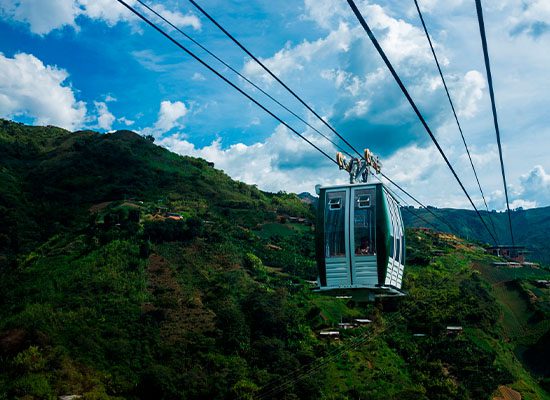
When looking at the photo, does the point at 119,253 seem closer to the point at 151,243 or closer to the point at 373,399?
the point at 151,243

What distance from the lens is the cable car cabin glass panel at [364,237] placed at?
1548 cm

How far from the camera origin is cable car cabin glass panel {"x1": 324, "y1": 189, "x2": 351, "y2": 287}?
15750mm

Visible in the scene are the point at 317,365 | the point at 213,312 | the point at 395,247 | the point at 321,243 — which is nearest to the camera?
the point at 321,243

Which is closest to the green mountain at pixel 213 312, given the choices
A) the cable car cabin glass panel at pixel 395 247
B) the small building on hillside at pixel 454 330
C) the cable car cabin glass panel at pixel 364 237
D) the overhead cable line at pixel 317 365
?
the overhead cable line at pixel 317 365

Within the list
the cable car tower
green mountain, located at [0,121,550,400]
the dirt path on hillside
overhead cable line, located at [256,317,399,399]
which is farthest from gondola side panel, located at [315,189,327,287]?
the dirt path on hillside

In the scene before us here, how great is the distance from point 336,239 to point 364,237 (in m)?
0.85

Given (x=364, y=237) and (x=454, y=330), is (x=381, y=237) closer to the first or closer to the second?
(x=364, y=237)

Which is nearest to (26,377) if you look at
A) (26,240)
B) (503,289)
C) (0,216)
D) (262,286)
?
(262,286)

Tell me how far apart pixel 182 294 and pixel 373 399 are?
71.1 ft

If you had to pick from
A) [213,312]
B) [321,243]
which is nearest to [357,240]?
[321,243]

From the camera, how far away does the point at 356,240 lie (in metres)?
15.7

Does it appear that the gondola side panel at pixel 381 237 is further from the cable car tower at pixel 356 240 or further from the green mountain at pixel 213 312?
the green mountain at pixel 213 312

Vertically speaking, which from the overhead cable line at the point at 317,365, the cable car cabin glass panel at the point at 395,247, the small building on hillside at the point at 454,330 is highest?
the cable car cabin glass panel at the point at 395,247

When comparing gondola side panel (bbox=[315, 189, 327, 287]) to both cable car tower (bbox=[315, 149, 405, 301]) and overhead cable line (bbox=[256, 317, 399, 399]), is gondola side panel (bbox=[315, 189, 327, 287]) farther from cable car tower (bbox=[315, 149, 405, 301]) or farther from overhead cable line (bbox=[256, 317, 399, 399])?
overhead cable line (bbox=[256, 317, 399, 399])
